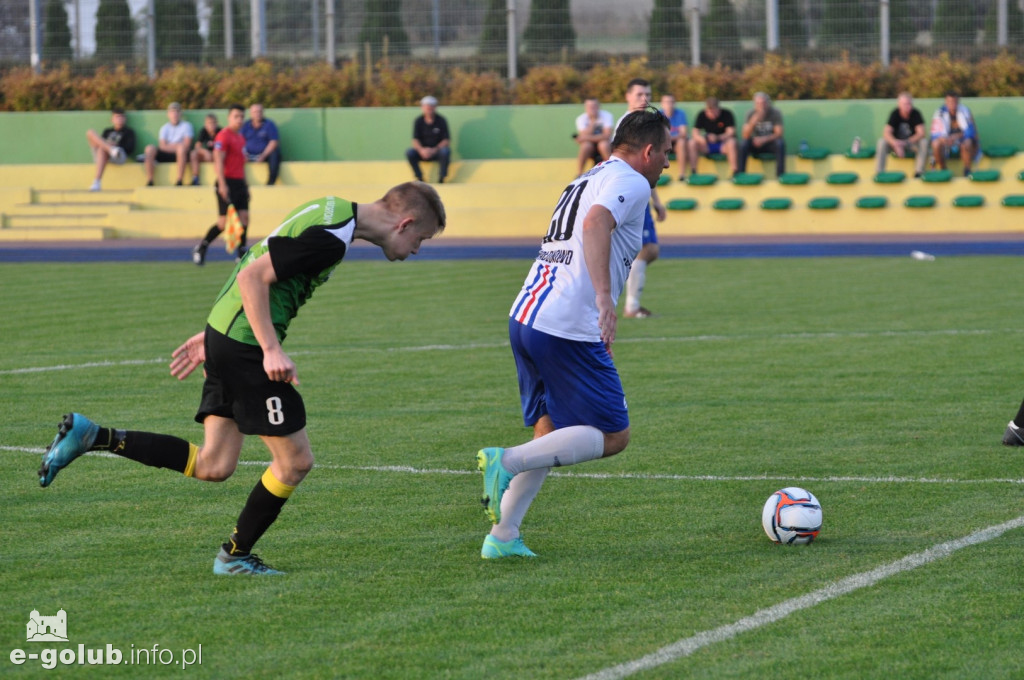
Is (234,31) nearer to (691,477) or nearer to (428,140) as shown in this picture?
(428,140)

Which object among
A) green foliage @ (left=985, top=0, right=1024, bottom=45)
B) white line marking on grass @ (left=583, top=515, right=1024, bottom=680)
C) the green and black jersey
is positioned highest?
green foliage @ (left=985, top=0, right=1024, bottom=45)

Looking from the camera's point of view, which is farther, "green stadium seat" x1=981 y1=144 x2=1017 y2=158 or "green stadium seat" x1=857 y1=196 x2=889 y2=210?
"green stadium seat" x1=981 y1=144 x2=1017 y2=158

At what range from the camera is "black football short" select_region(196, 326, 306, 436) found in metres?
5.06

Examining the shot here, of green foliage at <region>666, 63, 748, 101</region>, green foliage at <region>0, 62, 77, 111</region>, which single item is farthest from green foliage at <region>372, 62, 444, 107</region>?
green foliage at <region>0, 62, 77, 111</region>

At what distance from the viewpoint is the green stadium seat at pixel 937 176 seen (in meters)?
24.5

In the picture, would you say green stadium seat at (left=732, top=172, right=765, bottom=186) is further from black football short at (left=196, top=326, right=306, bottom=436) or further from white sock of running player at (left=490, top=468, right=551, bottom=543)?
black football short at (left=196, top=326, right=306, bottom=436)

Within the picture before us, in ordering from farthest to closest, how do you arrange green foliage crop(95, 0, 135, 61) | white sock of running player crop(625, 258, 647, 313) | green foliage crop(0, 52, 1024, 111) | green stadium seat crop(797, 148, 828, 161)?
1. green foliage crop(95, 0, 135, 61)
2. green foliage crop(0, 52, 1024, 111)
3. green stadium seat crop(797, 148, 828, 161)
4. white sock of running player crop(625, 258, 647, 313)

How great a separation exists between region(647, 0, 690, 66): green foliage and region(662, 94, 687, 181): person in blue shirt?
3978mm

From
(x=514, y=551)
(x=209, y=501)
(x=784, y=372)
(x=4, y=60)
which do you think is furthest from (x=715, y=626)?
(x=4, y=60)

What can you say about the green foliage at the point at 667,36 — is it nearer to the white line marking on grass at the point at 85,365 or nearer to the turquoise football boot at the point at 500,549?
the white line marking on grass at the point at 85,365

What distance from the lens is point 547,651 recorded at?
4309 millimetres

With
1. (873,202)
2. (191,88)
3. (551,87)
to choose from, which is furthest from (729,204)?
(191,88)

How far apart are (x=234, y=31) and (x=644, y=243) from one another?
19.0m

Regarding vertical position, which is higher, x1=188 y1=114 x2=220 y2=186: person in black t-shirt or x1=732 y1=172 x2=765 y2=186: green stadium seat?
x1=188 y1=114 x2=220 y2=186: person in black t-shirt
